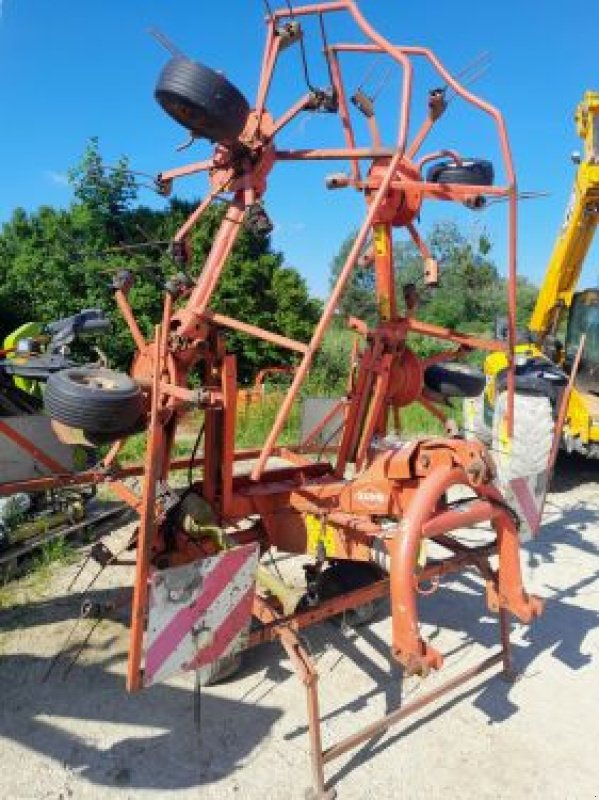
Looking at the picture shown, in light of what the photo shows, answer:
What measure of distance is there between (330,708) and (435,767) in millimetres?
682

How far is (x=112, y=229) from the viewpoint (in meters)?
14.9

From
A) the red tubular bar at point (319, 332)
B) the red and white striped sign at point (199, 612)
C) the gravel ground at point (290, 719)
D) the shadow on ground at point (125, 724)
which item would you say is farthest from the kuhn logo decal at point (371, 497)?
the shadow on ground at point (125, 724)

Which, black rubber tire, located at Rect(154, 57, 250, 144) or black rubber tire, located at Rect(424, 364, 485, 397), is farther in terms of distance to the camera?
black rubber tire, located at Rect(424, 364, 485, 397)

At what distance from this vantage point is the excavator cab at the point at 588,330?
29.3 ft

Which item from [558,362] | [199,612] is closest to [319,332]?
[199,612]

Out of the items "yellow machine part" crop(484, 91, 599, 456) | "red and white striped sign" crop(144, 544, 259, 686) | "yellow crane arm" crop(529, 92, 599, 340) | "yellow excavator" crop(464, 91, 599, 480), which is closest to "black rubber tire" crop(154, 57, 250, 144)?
"red and white striped sign" crop(144, 544, 259, 686)

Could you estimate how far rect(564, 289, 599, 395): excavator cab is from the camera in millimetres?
8938

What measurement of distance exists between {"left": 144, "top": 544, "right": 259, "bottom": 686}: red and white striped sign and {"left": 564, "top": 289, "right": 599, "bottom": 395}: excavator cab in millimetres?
6806

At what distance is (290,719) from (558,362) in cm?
670

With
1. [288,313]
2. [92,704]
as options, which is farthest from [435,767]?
[288,313]

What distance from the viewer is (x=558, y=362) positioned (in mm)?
9312

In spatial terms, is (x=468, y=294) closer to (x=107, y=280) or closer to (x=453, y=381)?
(x=107, y=280)

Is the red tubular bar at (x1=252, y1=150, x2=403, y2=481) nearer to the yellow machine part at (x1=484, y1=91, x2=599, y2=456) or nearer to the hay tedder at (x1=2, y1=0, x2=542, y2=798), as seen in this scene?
the hay tedder at (x1=2, y1=0, x2=542, y2=798)

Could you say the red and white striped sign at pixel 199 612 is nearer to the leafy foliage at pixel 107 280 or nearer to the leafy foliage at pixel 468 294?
the leafy foliage at pixel 107 280
